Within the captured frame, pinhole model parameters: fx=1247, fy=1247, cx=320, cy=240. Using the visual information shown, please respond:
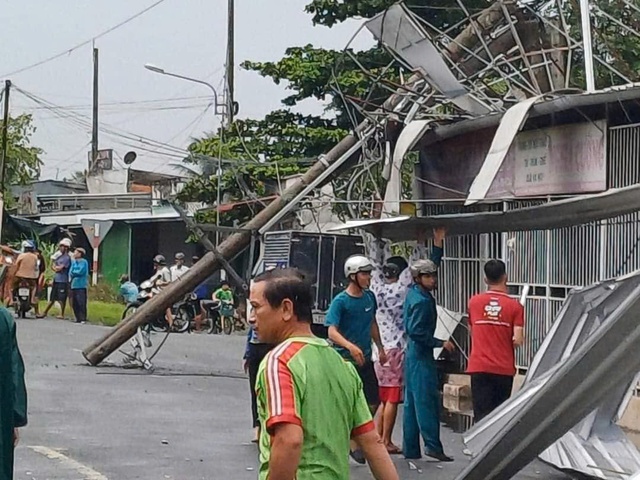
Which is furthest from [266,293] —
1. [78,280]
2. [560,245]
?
[78,280]

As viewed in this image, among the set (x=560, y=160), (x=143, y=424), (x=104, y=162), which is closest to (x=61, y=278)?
(x=143, y=424)

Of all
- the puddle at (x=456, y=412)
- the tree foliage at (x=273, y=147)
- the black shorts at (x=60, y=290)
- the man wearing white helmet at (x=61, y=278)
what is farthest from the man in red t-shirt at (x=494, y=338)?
the black shorts at (x=60, y=290)

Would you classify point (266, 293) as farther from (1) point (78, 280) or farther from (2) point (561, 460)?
(1) point (78, 280)

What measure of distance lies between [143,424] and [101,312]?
17.7m

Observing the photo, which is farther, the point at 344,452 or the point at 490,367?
the point at 490,367

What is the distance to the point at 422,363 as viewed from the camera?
1035 centimetres

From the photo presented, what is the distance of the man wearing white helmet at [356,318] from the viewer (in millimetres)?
9844

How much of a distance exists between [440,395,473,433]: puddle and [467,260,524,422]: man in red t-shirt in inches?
110

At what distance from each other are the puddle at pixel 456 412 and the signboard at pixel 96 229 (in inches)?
925

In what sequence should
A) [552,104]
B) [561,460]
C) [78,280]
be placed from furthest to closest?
[78,280] < [552,104] < [561,460]

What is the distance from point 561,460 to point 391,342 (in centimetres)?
215

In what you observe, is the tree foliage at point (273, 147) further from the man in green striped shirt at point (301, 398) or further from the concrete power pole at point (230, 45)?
the man in green striped shirt at point (301, 398)

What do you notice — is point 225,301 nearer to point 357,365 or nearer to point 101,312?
point 101,312

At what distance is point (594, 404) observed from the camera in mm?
4879
